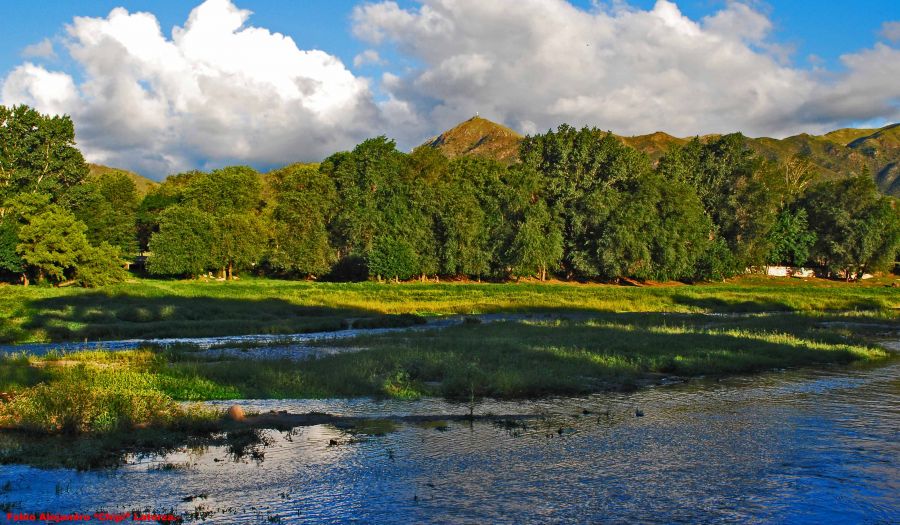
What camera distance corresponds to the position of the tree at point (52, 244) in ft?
254

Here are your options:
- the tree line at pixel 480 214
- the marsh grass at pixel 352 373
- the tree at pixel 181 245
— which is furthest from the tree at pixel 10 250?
the marsh grass at pixel 352 373

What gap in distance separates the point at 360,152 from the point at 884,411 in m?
97.5

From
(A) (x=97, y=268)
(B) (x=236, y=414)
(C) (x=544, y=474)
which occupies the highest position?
(A) (x=97, y=268)

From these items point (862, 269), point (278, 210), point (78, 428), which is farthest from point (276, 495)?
point (862, 269)

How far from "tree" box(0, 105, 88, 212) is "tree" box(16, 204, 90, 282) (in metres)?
14.0

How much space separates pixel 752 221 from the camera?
114750 millimetres

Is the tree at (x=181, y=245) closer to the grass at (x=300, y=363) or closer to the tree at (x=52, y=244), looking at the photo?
the tree at (x=52, y=244)

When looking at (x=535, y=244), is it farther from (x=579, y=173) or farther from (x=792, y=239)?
(x=792, y=239)

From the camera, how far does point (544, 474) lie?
604 inches

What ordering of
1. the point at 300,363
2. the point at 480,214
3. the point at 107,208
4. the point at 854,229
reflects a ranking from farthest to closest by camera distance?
the point at 854,229 → the point at 107,208 → the point at 480,214 → the point at 300,363

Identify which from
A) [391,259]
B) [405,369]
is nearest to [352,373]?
[405,369]

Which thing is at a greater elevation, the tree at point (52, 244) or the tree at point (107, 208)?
the tree at point (107, 208)

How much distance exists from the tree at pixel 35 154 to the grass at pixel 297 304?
33.8m

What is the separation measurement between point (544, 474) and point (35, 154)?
101m
